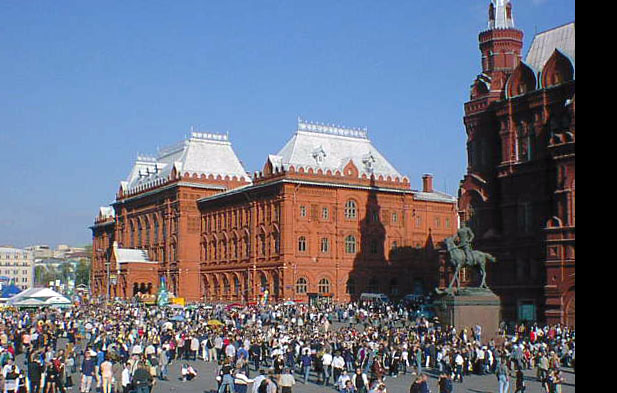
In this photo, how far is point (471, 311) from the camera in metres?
37.9

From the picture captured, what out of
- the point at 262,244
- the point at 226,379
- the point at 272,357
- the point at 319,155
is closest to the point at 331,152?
the point at 319,155

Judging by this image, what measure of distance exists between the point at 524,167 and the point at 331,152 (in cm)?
2291

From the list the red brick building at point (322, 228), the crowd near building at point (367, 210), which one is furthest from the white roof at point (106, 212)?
the red brick building at point (322, 228)

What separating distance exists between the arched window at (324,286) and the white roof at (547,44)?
24396 mm

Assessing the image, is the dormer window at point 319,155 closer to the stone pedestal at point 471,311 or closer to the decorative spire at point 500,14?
the decorative spire at point 500,14

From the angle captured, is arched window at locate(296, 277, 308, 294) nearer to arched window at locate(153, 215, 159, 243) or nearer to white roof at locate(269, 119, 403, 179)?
white roof at locate(269, 119, 403, 179)

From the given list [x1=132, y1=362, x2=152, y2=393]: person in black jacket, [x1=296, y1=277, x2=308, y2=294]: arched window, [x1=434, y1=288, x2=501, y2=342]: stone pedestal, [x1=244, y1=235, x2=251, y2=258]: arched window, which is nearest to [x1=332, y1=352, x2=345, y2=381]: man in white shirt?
[x1=132, y1=362, x2=152, y2=393]: person in black jacket

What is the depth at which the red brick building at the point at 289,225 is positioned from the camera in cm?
6688

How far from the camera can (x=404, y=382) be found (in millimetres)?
27203

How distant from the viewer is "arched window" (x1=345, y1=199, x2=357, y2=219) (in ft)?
228

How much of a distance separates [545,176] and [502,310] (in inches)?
371

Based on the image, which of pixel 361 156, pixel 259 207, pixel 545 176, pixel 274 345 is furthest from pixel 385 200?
pixel 274 345
